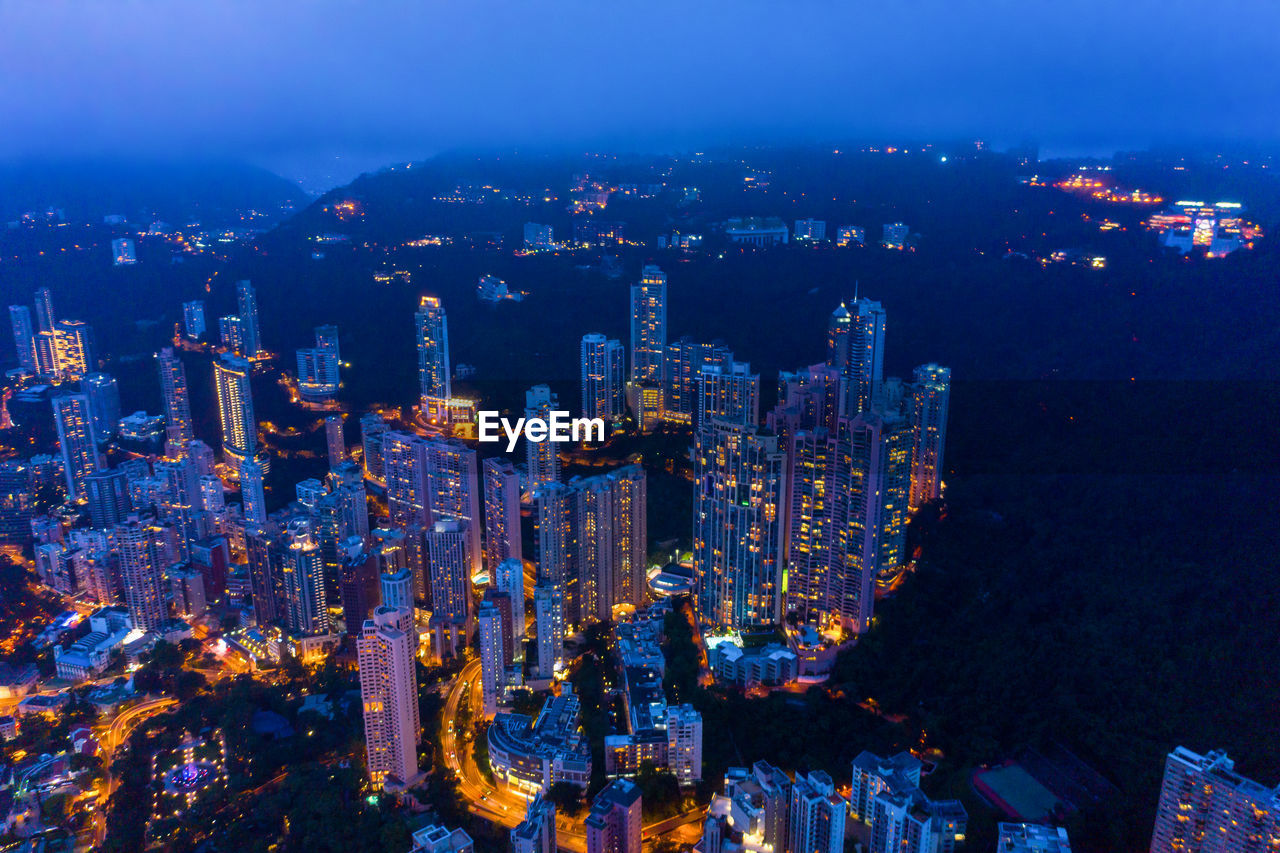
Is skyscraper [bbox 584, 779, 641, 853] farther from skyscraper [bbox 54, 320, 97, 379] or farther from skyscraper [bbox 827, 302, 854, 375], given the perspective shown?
skyscraper [bbox 54, 320, 97, 379]

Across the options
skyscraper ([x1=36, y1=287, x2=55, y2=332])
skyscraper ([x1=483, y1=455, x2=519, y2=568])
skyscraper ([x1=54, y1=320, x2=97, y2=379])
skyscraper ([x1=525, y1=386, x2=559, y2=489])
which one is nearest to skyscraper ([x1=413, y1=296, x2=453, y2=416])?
skyscraper ([x1=525, y1=386, x2=559, y2=489])

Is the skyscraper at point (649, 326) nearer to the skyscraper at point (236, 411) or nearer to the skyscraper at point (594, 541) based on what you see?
the skyscraper at point (594, 541)

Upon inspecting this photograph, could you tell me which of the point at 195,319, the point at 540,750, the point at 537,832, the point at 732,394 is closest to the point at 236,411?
the point at 195,319

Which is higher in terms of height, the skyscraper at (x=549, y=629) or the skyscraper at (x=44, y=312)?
the skyscraper at (x=44, y=312)

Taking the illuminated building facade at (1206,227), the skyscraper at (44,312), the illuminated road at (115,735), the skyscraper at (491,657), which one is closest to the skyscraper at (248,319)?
the skyscraper at (44,312)

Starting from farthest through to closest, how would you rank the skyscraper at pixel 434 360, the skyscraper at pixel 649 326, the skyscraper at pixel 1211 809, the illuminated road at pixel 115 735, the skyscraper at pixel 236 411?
1. the skyscraper at pixel 236 411
2. the skyscraper at pixel 434 360
3. the skyscraper at pixel 649 326
4. the illuminated road at pixel 115 735
5. the skyscraper at pixel 1211 809

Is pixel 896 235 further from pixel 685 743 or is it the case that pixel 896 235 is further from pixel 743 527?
pixel 685 743

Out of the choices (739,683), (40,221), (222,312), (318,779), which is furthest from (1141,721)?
(40,221)
